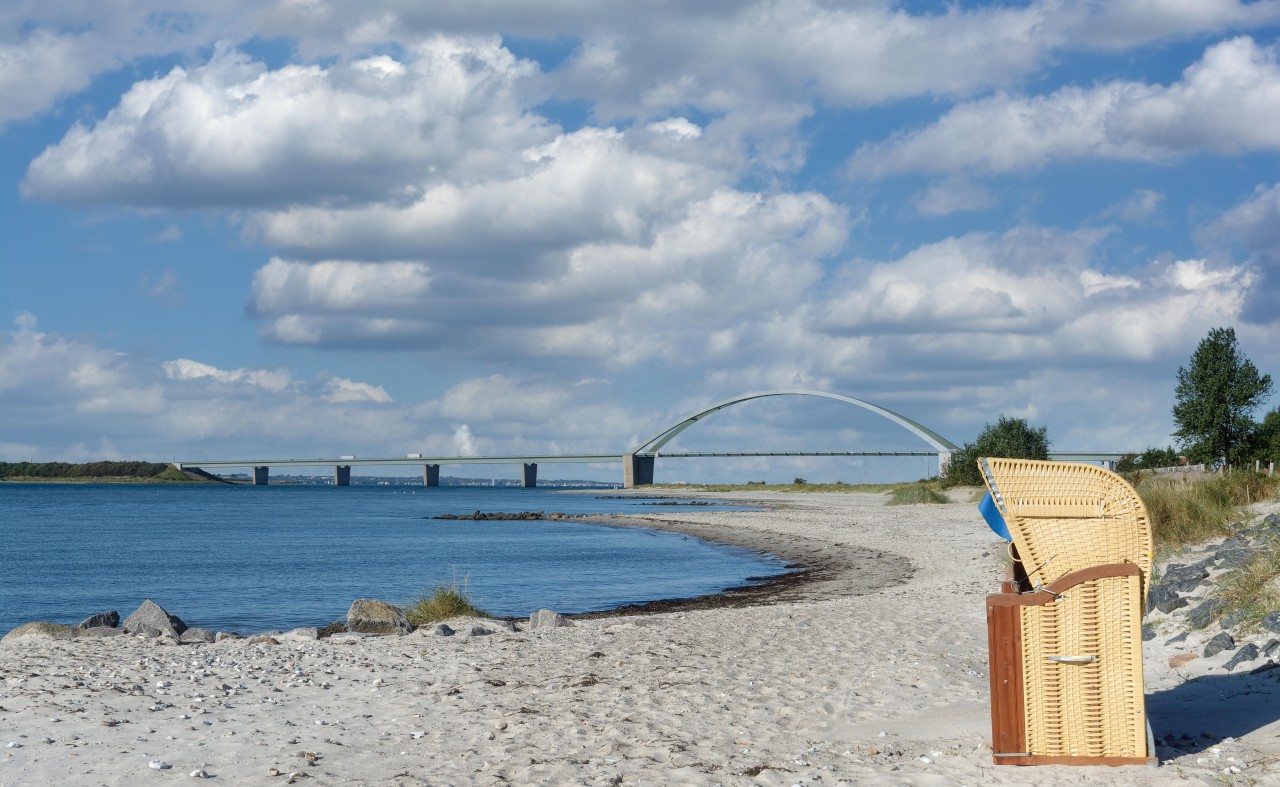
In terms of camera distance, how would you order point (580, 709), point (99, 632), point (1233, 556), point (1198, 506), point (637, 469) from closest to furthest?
point (580, 709)
point (1233, 556)
point (99, 632)
point (1198, 506)
point (637, 469)

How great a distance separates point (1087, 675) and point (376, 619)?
1199cm

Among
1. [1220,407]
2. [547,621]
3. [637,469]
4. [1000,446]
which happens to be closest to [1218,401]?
[1220,407]

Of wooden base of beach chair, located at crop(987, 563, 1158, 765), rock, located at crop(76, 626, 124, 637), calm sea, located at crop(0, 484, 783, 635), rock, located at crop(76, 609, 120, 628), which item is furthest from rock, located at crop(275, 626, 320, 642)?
wooden base of beach chair, located at crop(987, 563, 1158, 765)

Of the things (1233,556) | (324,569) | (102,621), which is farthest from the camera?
(324,569)

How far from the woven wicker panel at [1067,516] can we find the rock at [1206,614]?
511 centimetres

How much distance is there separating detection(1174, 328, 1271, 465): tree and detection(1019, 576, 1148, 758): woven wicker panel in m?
50.3

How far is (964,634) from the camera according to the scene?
13.5 meters

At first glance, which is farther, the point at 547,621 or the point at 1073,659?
the point at 547,621

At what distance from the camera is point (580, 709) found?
945 centimetres

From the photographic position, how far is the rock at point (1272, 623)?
10172 millimetres

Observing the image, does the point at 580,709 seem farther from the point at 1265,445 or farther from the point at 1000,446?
the point at 1000,446

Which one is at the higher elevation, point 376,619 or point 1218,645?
point 1218,645

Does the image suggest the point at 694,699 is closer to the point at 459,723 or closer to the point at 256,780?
the point at 459,723

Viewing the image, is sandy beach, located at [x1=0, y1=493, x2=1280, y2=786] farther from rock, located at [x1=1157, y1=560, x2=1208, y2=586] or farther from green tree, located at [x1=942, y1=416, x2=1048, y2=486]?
green tree, located at [x1=942, y1=416, x2=1048, y2=486]
